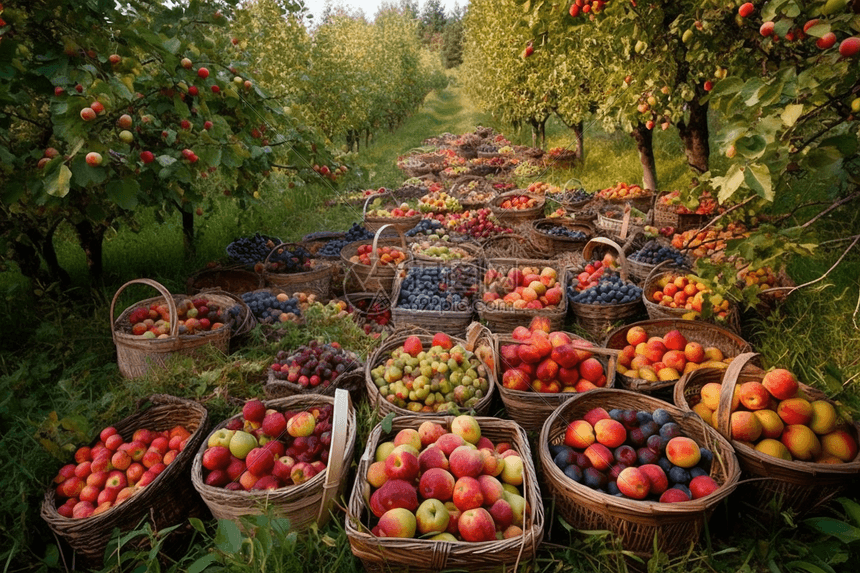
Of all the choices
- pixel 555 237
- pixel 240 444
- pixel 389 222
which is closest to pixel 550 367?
pixel 240 444

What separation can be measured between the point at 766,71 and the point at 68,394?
4964mm

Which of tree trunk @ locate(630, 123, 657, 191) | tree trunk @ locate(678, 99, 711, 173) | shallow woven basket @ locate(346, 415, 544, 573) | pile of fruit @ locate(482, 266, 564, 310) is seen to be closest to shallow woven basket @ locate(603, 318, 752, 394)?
pile of fruit @ locate(482, 266, 564, 310)

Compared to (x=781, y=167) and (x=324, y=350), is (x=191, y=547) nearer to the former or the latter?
(x=324, y=350)

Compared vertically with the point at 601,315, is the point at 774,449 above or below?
below

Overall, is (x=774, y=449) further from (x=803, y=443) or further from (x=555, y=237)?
(x=555, y=237)

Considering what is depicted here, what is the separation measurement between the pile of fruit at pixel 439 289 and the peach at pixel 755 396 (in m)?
1.98

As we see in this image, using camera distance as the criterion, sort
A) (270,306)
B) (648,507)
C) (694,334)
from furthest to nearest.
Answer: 1. (270,306)
2. (694,334)
3. (648,507)

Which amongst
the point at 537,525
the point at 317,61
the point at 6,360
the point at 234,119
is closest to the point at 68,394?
the point at 6,360

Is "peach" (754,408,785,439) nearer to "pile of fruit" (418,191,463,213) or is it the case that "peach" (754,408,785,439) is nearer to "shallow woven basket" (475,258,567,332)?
"shallow woven basket" (475,258,567,332)

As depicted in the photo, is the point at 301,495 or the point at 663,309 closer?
the point at 301,495

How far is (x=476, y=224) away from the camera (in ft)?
21.1

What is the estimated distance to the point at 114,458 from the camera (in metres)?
2.34

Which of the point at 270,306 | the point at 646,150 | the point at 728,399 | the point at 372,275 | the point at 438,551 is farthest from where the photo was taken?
the point at 646,150

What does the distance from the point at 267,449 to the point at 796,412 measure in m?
2.51
